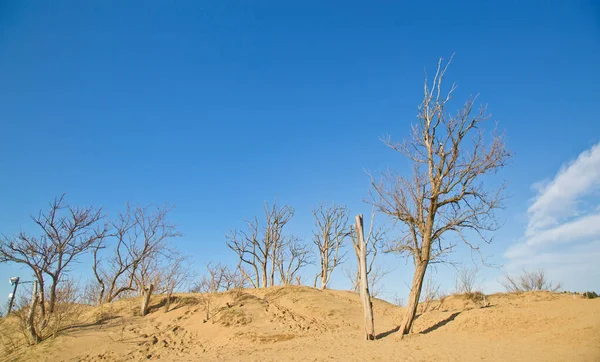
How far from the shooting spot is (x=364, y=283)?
49.5 feet

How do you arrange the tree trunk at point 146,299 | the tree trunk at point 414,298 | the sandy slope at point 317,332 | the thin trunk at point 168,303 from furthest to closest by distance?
the thin trunk at point 168,303 < the tree trunk at point 146,299 < the tree trunk at point 414,298 < the sandy slope at point 317,332

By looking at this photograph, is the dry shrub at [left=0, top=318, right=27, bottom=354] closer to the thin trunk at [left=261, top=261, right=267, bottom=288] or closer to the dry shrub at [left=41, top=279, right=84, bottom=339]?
the dry shrub at [left=41, top=279, right=84, bottom=339]

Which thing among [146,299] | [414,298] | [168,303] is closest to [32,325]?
[146,299]

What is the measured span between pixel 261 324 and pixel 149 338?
209 inches

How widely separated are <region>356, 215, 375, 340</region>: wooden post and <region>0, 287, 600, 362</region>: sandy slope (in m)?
0.59

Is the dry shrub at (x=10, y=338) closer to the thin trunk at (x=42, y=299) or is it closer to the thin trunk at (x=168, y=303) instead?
the thin trunk at (x=42, y=299)

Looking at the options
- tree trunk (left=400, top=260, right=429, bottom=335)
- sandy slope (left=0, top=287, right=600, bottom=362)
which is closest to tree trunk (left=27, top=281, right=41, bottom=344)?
sandy slope (left=0, top=287, right=600, bottom=362)

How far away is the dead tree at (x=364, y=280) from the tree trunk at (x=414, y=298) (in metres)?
1.30

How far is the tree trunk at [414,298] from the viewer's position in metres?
14.2

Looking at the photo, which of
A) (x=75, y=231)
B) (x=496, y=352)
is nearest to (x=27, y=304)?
(x=75, y=231)

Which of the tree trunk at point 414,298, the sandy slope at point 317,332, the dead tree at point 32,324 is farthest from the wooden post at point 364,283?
the dead tree at point 32,324

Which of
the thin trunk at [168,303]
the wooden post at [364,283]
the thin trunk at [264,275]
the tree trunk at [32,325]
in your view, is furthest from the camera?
the thin trunk at [264,275]

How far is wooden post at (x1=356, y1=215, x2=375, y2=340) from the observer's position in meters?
14.3

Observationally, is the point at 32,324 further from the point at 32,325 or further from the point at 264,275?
the point at 264,275
